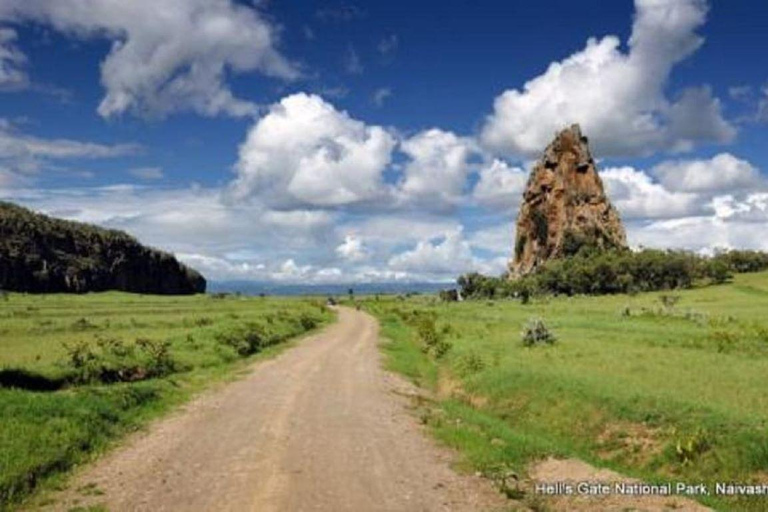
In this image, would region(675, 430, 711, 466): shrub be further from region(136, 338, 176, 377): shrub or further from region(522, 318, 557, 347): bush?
region(522, 318, 557, 347): bush

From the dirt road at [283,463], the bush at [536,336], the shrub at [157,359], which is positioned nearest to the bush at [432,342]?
the bush at [536,336]

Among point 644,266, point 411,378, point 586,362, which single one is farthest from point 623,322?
point 644,266

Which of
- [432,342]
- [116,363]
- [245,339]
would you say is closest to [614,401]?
[116,363]

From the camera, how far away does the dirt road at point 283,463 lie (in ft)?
53.7

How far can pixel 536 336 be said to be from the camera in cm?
5384

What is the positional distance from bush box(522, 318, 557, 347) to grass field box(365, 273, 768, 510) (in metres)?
0.76

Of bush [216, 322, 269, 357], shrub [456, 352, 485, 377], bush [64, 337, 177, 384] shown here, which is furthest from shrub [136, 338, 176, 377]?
shrub [456, 352, 485, 377]

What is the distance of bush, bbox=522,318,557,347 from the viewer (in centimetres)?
5344

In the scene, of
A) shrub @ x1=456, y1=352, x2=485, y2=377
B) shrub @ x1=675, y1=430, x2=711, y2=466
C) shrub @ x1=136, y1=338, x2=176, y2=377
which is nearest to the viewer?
shrub @ x1=675, y1=430, x2=711, y2=466

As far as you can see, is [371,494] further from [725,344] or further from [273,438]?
[725,344]

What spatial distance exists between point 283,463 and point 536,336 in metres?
36.9

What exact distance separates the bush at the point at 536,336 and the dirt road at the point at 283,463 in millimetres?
23041

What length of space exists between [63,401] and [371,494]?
1286 centimetres

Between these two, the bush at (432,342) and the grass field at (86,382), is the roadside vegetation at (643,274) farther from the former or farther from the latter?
the grass field at (86,382)
